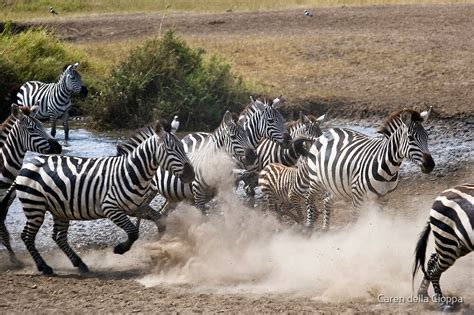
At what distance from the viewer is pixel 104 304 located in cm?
884

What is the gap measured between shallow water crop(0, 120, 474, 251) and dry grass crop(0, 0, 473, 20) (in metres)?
15.2

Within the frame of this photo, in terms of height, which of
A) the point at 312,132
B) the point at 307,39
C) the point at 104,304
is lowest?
the point at 104,304

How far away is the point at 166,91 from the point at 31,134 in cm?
689

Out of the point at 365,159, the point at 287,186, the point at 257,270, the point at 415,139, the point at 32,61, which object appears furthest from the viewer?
the point at 32,61

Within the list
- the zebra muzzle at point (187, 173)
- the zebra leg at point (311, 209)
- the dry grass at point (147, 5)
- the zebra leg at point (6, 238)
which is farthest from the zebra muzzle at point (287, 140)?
the dry grass at point (147, 5)

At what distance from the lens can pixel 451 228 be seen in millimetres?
8195

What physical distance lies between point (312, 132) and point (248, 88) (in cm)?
604

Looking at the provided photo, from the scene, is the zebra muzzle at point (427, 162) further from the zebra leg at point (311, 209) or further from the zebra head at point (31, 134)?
the zebra head at point (31, 134)

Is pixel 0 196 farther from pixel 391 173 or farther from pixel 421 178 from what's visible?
pixel 421 178

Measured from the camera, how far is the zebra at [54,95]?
715 inches

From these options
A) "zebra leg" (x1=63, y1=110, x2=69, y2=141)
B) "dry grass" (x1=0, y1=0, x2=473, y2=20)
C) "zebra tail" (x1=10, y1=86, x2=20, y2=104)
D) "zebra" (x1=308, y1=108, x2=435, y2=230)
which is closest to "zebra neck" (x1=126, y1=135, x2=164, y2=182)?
"zebra" (x1=308, y1=108, x2=435, y2=230)

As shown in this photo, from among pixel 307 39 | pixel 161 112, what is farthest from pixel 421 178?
pixel 307 39

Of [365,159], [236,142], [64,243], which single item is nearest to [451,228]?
[365,159]

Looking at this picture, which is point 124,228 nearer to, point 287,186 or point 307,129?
point 287,186
